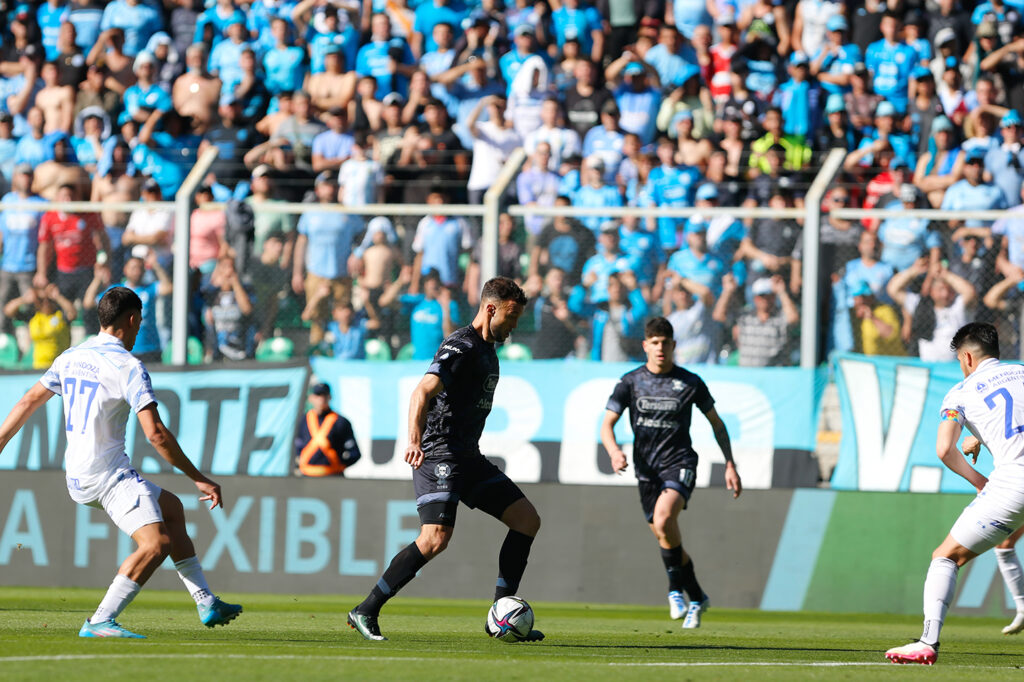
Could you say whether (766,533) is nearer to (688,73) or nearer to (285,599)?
(285,599)

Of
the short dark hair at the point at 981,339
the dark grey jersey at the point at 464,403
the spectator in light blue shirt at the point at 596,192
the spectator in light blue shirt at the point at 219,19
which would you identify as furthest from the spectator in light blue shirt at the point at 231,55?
the short dark hair at the point at 981,339

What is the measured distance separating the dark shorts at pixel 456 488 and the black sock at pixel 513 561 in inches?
7.1

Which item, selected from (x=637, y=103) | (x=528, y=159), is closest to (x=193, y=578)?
(x=528, y=159)

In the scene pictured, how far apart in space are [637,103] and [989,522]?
10.8 metres

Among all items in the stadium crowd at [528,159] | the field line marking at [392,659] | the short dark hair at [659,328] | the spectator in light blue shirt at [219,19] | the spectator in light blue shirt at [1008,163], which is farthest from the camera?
the spectator in light blue shirt at [219,19]

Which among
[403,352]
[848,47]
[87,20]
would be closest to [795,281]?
[403,352]

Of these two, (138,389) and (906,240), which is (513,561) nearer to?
(138,389)

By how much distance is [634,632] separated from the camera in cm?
1090

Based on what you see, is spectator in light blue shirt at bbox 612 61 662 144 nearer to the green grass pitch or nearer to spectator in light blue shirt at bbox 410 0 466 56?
spectator in light blue shirt at bbox 410 0 466 56

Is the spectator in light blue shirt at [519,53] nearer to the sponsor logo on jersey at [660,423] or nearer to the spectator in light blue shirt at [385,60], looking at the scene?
the spectator in light blue shirt at [385,60]

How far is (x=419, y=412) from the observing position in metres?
8.49

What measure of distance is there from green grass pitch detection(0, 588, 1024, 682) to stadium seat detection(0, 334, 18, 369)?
3.08 meters

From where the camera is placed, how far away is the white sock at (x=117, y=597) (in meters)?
8.02

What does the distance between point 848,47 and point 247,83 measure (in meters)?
7.80
